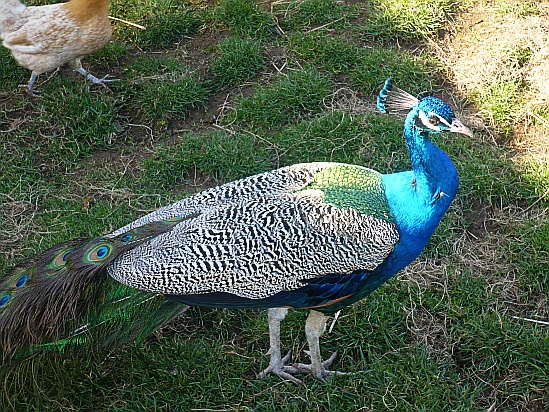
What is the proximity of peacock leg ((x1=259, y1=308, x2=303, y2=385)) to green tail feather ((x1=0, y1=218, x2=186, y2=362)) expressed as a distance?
481 millimetres

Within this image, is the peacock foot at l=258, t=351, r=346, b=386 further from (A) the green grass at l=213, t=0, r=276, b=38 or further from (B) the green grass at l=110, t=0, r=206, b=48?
(B) the green grass at l=110, t=0, r=206, b=48

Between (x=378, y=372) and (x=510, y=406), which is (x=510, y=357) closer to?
(x=510, y=406)

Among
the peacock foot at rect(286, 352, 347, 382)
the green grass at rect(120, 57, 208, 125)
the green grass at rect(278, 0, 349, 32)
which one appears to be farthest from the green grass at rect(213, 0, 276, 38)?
the peacock foot at rect(286, 352, 347, 382)

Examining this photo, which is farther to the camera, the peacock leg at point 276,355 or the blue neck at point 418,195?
the peacock leg at point 276,355

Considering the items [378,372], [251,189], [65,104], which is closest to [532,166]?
[378,372]

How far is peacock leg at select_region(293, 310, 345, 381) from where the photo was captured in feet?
9.66

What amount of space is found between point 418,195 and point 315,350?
0.83m

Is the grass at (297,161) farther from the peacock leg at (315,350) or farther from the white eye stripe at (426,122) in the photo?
the white eye stripe at (426,122)

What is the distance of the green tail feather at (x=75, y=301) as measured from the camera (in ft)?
8.84

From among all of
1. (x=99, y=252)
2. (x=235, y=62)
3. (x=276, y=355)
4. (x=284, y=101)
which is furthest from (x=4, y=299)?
(x=235, y=62)

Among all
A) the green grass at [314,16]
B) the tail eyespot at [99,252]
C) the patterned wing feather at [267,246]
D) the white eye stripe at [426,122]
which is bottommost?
the green grass at [314,16]

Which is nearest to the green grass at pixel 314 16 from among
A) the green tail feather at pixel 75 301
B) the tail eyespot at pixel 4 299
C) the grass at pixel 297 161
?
the grass at pixel 297 161

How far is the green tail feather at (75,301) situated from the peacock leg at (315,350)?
0.64m

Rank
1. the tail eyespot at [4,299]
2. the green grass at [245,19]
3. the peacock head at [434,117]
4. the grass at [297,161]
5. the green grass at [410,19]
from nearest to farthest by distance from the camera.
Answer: the peacock head at [434,117] → the tail eyespot at [4,299] → the grass at [297,161] → the green grass at [410,19] → the green grass at [245,19]
